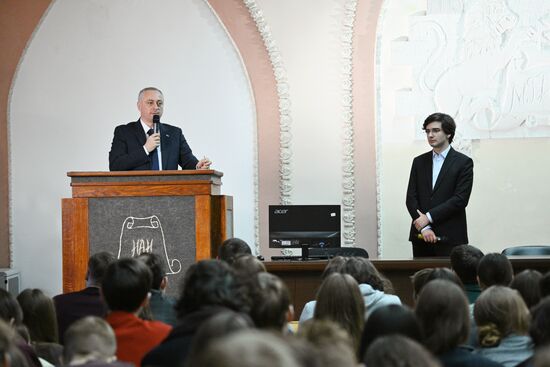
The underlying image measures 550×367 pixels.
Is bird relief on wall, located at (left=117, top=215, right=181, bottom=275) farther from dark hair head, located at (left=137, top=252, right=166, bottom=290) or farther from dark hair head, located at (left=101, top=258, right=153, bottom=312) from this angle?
dark hair head, located at (left=101, top=258, right=153, bottom=312)

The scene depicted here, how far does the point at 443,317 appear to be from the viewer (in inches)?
120

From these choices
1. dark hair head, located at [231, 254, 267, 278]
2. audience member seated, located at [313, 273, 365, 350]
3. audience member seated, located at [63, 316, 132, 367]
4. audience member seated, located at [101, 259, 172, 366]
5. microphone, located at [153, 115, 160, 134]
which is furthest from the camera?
microphone, located at [153, 115, 160, 134]

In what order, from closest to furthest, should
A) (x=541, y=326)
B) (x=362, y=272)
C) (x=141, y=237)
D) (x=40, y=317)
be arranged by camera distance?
(x=541, y=326), (x=40, y=317), (x=362, y=272), (x=141, y=237)

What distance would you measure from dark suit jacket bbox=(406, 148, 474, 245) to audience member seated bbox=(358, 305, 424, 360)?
386 centimetres

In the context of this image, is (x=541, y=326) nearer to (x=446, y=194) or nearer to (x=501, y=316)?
(x=501, y=316)

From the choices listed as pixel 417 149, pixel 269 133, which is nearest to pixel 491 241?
pixel 417 149

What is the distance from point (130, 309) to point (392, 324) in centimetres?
106

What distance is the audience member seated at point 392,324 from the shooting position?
9.51 ft

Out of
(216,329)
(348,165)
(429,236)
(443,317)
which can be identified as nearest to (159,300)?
(443,317)

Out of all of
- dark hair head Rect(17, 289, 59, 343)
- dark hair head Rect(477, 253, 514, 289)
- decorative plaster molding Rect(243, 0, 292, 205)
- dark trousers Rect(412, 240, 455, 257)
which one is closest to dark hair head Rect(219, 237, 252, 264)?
dark hair head Rect(17, 289, 59, 343)

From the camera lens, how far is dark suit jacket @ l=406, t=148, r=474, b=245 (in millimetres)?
6785

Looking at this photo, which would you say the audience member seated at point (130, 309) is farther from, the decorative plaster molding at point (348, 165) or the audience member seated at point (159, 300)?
the decorative plaster molding at point (348, 165)

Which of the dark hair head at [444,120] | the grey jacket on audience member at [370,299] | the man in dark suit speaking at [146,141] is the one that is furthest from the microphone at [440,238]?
the grey jacket on audience member at [370,299]

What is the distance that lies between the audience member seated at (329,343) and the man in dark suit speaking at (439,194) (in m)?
4.40
